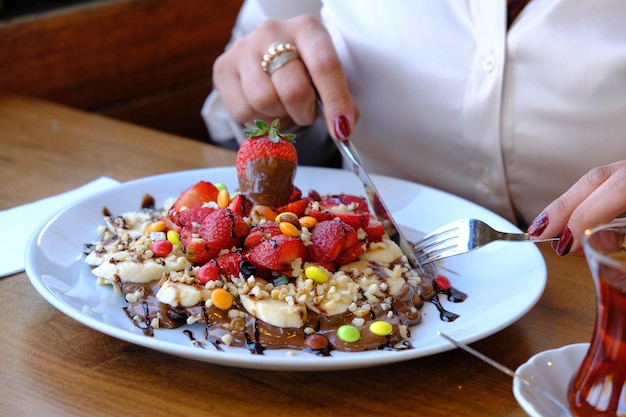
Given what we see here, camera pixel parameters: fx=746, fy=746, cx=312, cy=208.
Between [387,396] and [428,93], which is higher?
[428,93]

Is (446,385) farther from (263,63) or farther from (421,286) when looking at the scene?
(263,63)

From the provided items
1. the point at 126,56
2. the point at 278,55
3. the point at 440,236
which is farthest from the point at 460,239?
the point at 126,56

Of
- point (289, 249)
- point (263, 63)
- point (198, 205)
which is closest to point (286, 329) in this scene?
point (289, 249)

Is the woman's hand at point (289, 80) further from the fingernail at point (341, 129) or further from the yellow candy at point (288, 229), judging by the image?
the yellow candy at point (288, 229)

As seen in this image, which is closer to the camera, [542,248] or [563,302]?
[563,302]

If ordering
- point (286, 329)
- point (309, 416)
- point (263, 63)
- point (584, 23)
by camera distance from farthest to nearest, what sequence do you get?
1. point (263, 63)
2. point (584, 23)
3. point (286, 329)
4. point (309, 416)

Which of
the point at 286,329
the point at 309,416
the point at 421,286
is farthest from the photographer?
the point at 421,286

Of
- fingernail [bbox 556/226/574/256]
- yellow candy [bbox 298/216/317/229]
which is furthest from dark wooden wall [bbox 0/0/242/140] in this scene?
fingernail [bbox 556/226/574/256]

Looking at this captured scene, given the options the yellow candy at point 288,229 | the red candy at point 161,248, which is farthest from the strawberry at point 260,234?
the red candy at point 161,248
